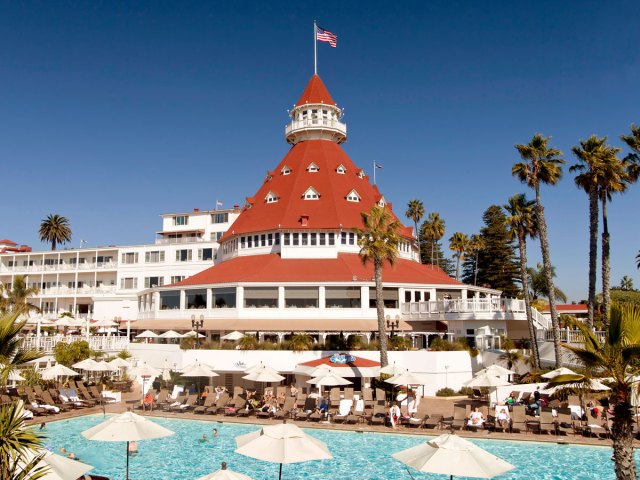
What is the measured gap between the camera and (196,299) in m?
45.7

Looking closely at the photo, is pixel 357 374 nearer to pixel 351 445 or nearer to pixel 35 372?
pixel 351 445

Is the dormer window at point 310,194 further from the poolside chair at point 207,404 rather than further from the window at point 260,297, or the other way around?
the poolside chair at point 207,404

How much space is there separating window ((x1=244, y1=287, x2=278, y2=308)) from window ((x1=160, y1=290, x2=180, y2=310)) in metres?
7.58

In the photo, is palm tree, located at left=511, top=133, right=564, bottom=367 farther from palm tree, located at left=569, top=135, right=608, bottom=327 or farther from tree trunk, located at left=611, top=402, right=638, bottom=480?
tree trunk, located at left=611, top=402, right=638, bottom=480

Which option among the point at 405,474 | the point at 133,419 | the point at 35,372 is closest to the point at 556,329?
the point at 405,474

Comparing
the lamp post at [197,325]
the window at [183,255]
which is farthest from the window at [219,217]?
the lamp post at [197,325]

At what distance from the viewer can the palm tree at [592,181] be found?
33.3 m

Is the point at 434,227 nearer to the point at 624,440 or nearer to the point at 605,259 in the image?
the point at 605,259

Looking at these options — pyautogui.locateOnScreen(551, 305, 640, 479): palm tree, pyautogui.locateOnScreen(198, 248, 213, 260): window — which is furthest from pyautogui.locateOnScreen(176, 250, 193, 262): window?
pyautogui.locateOnScreen(551, 305, 640, 479): palm tree

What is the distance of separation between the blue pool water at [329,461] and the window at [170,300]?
2229 centimetres

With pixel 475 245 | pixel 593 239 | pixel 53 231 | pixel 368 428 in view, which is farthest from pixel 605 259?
pixel 53 231

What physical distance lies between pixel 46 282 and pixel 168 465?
59419 millimetres

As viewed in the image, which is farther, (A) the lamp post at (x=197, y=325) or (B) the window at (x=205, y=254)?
(B) the window at (x=205, y=254)

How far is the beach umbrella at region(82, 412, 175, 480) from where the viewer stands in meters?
13.9
